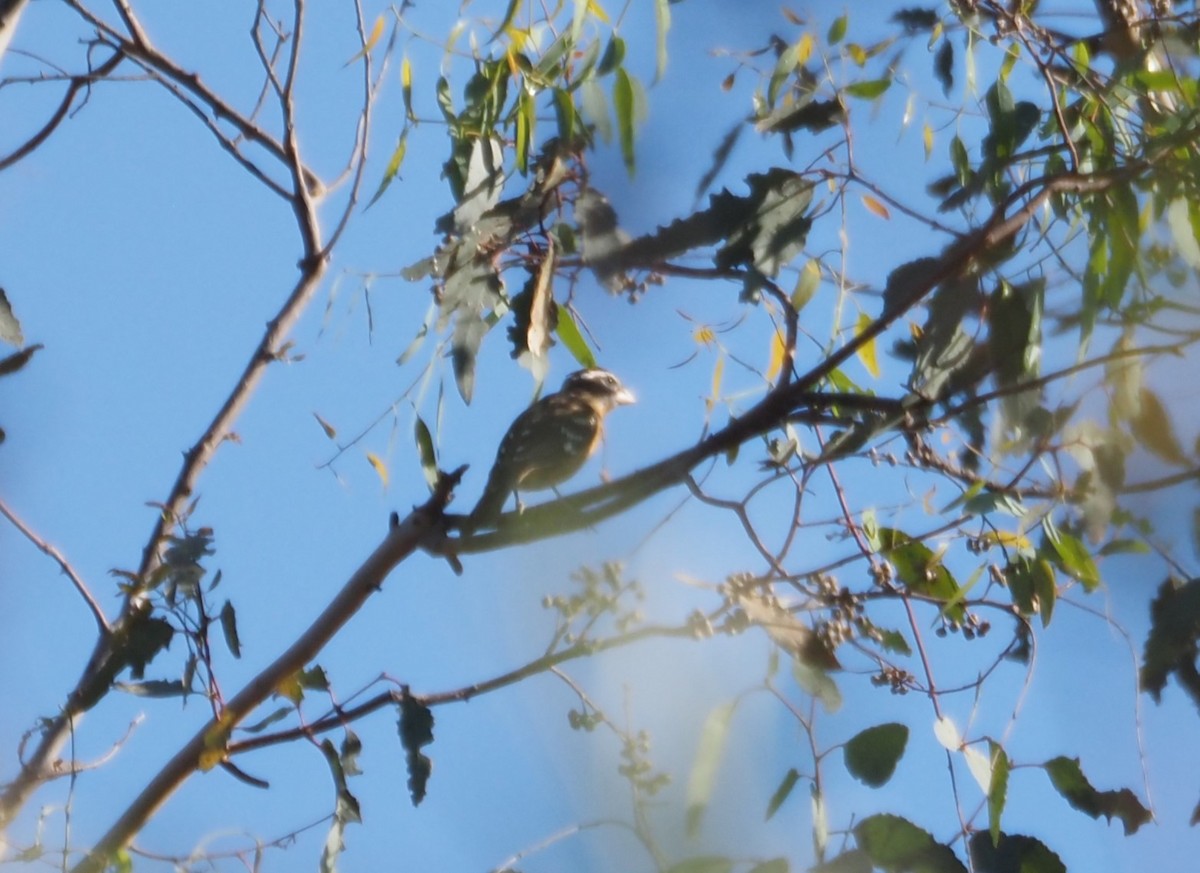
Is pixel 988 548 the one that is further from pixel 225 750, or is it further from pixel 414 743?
pixel 225 750

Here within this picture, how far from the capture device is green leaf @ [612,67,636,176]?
1.88 meters

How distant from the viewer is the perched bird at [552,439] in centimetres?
218

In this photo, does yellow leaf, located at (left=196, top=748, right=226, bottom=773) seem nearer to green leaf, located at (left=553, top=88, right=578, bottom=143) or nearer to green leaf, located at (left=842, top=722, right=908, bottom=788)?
green leaf, located at (left=842, top=722, right=908, bottom=788)

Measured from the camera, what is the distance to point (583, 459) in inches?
99.4

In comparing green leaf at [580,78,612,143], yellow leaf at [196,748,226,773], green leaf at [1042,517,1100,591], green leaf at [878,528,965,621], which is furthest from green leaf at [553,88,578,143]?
yellow leaf at [196,748,226,773]

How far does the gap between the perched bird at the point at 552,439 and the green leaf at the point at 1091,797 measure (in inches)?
31.3

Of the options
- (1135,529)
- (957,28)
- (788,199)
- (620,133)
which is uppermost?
(957,28)

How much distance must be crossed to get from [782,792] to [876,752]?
0.39 ft

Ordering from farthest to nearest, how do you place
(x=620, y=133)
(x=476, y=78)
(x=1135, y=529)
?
1. (x=476, y=78)
2. (x=620, y=133)
3. (x=1135, y=529)

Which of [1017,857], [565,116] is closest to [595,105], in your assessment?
[565,116]

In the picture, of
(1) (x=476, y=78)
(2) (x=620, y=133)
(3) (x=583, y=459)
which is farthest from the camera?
(3) (x=583, y=459)

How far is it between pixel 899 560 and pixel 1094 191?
1.82 ft

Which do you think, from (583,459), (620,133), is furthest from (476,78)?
(583,459)

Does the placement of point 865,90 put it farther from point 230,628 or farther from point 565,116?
point 230,628
